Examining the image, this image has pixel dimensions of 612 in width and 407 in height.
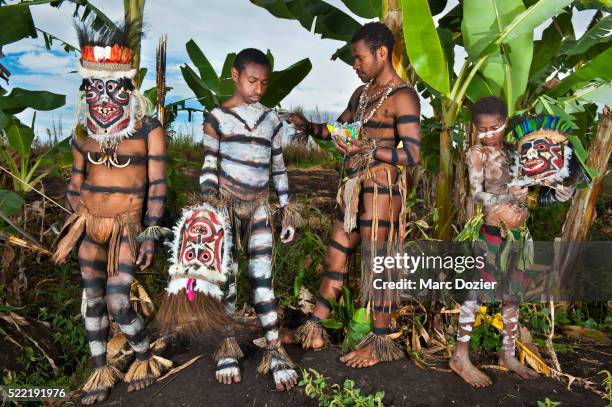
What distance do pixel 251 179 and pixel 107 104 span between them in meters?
0.85

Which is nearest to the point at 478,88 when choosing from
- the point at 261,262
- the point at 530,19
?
the point at 530,19

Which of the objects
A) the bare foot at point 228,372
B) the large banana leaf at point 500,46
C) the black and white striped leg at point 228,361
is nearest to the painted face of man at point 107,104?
the black and white striped leg at point 228,361

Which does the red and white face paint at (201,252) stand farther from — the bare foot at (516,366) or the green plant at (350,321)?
the bare foot at (516,366)

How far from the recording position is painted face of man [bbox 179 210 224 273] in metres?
2.90

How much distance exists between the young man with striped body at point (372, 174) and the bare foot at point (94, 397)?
1204 mm

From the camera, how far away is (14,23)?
411 cm

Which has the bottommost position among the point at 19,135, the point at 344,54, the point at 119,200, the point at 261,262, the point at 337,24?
the point at 261,262

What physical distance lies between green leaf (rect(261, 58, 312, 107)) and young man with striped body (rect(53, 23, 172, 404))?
1.23 m

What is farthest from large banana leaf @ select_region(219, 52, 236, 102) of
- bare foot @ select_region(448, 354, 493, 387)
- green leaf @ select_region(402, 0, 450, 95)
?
bare foot @ select_region(448, 354, 493, 387)

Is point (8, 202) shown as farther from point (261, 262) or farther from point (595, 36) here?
point (595, 36)

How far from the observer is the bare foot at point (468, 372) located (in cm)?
325

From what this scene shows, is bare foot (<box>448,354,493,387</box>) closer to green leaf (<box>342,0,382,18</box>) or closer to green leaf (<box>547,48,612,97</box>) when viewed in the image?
green leaf (<box>547,48,612,97</box>)

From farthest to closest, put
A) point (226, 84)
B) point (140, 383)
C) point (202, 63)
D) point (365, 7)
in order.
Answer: point (202, 63)
point (226, 84)
point (365, 7)
point (140, 383)

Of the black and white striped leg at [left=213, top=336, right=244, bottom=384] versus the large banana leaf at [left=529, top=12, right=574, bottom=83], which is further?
the large banana leaf at [left=529, top=12, right=574, bottom=83]
